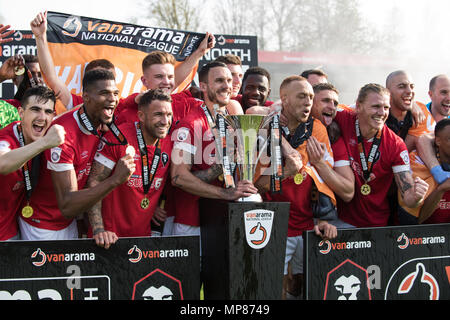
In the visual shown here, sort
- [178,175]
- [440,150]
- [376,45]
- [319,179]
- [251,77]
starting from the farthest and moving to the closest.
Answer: [376,45] < [251,77] < [440,150] < [319,179] < [178,175]

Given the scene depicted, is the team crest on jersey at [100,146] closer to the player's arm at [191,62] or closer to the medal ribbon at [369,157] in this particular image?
the player's arm at [191,62]

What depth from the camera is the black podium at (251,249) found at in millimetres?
3436

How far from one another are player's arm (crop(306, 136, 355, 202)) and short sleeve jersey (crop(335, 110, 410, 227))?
9.7 inches

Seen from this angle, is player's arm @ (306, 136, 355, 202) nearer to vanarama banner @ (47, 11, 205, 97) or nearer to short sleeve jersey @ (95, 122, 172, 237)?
short sleeve jersey @ (95, 122, 172, 237)

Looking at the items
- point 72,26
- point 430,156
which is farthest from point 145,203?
point 72,26

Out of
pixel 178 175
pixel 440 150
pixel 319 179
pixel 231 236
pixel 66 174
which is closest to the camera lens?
pixel 231 236

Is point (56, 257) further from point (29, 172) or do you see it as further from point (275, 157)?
point (275, 157)

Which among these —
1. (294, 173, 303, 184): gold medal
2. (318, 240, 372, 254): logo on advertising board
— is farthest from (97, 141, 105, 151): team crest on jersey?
(318, 240, 372, 254): logo on advertising board


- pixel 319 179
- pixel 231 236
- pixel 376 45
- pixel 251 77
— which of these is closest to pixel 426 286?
pixel 319 179

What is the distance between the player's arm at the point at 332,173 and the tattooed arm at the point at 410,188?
48 cm

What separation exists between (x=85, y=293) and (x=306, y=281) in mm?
1801

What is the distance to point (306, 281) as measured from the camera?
382 centimetres

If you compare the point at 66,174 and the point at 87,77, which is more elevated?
the point at 87,77

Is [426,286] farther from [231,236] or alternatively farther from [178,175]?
[178,175]
